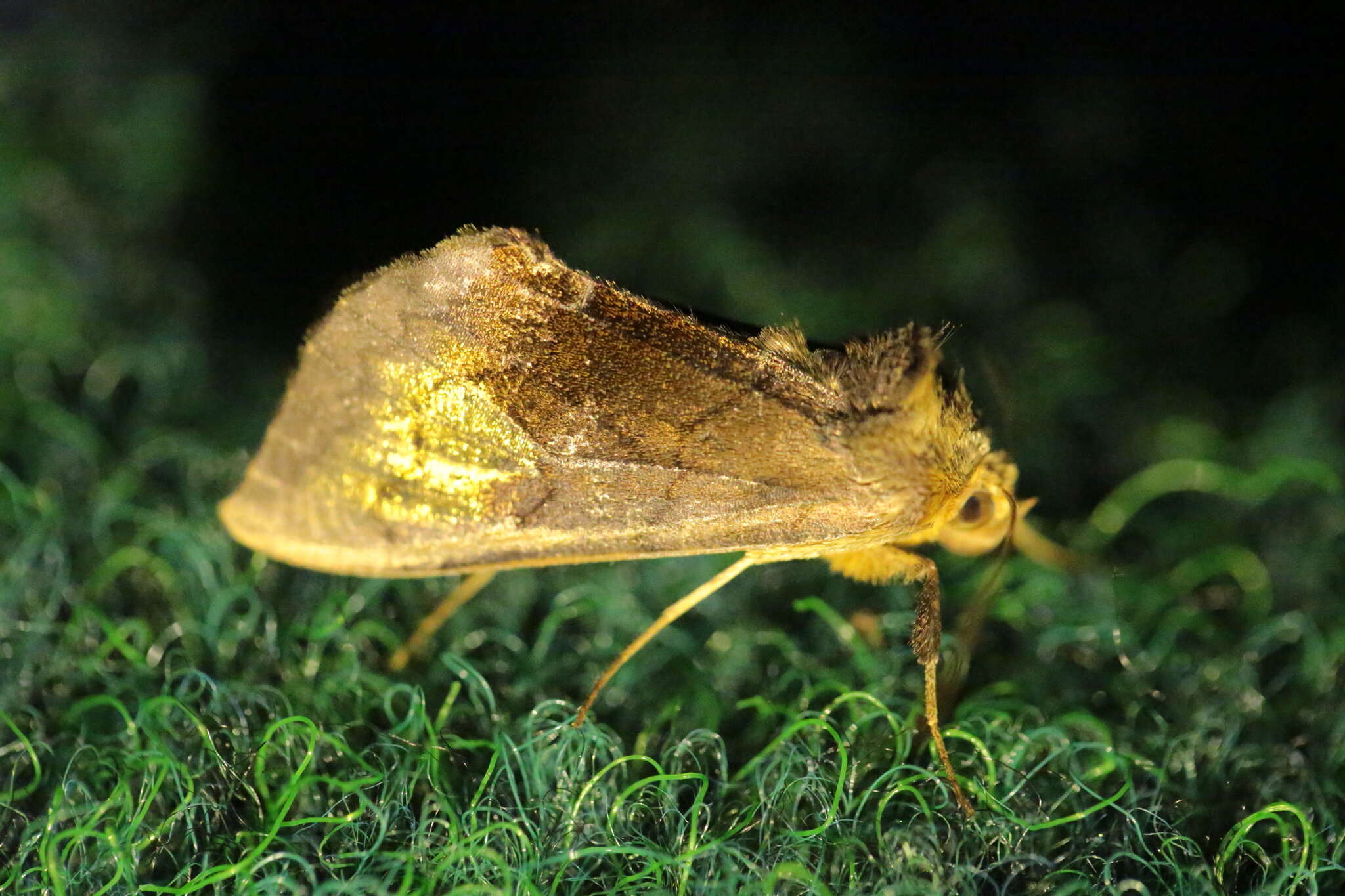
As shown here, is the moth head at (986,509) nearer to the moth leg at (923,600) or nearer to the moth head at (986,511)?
the moth head at (986,511)

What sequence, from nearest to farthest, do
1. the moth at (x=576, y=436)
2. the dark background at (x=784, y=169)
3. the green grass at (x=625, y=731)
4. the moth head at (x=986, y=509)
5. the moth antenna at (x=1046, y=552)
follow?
the green grass at (x=625, y=731) → the moth at (x=576, y=436) → the moth head at (x=986, y=509) → the moth antenna at (x=1046, y=552) → the dark background at (x=784, y=169)

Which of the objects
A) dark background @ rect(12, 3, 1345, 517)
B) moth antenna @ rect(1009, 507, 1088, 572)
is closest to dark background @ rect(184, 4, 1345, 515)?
dark background @ rect(12, 3, 1345, 517)

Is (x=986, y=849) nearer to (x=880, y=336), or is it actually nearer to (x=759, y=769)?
(x=759, y=769)

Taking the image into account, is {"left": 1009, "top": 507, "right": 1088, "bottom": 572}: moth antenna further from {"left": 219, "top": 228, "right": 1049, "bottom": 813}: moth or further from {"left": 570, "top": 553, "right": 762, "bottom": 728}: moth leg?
{"left": 570, "top": 553, "right": 762, "bottom": 728}: moth leg

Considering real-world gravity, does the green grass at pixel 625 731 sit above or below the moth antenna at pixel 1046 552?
below

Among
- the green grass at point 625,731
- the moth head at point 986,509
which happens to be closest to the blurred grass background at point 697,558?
the green grass at point 625,731

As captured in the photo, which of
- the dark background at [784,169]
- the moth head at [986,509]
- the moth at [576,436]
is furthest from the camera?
the dark background at [784,169]

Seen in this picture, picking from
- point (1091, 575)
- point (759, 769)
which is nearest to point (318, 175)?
point (759, 769)
